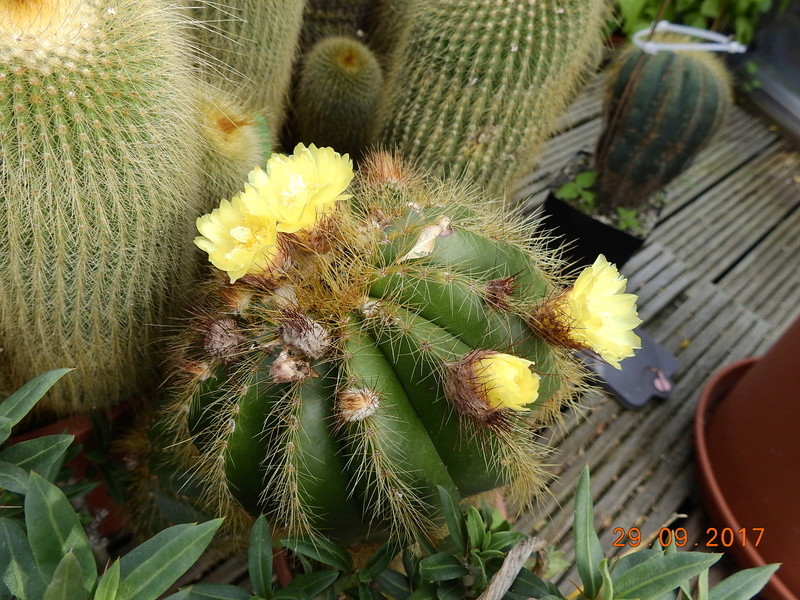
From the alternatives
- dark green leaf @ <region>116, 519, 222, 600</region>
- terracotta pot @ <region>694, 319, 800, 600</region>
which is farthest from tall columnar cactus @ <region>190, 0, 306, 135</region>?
terracotta pot @ <region>694, 319, 800, 600</region>

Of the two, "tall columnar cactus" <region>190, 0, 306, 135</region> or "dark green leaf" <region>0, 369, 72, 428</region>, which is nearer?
"dark green leaf" <region>0, 369, 72, 428</region>

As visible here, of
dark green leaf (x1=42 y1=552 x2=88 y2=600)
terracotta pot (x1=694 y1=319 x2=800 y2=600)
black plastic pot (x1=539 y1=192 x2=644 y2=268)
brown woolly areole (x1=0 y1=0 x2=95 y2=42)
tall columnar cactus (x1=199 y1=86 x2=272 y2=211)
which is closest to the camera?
dark green leaf (x1=42 y1=552 x2=88 y2=600)

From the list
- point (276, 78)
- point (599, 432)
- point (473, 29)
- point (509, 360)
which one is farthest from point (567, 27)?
point (599, 432)

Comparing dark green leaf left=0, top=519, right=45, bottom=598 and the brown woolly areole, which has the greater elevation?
the brown woolly areole

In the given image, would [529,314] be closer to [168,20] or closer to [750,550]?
[168,20]

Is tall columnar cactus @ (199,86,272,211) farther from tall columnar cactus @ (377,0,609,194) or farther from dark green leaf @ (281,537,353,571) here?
dark green leaf @ (281,537,353,571)

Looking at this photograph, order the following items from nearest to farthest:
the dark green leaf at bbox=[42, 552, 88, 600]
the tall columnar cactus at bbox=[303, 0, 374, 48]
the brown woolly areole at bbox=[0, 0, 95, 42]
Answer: the dark green leaf at bbox=[42, 552, 88, 600] → the brown woolly areole at bbox=[0, 0, 95, 42] → the tall columnar cactus at bbox=[303, 0, 374, 48]

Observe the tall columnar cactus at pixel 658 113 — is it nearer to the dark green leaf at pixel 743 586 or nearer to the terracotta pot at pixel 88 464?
the dark green leaf at pixel 743 586

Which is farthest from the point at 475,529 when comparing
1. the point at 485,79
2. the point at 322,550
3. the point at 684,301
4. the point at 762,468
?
the point at 684,301
